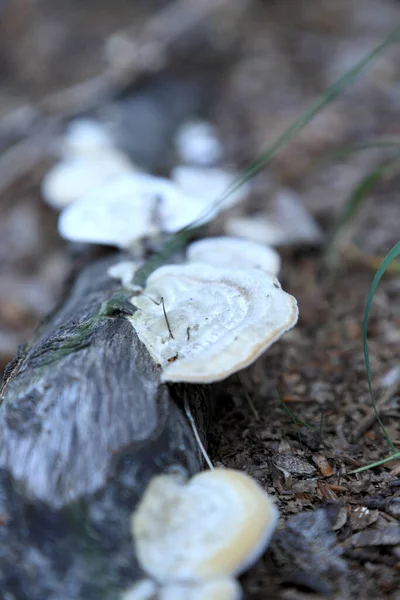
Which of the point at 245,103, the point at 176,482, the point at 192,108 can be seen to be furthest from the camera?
the point at 245,103

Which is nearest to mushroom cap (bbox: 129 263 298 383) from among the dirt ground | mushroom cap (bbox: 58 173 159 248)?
the dirt ground

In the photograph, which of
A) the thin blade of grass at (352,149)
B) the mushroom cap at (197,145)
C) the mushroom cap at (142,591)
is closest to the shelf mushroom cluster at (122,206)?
the thin blade of grass at (352,149)

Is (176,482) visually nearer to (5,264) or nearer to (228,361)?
(228,361)

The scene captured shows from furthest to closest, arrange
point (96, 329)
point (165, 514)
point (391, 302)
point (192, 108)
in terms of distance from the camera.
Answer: point (192, 108)
point (391, 302)
point (96, 329)
point (165, 514)

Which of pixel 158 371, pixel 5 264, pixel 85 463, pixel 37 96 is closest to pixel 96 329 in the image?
pixel 158 371

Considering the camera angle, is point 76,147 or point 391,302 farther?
point 76,147

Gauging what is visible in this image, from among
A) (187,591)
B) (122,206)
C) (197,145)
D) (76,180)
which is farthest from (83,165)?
(187,591)

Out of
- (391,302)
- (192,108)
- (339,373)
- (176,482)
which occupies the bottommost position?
(391,302)
